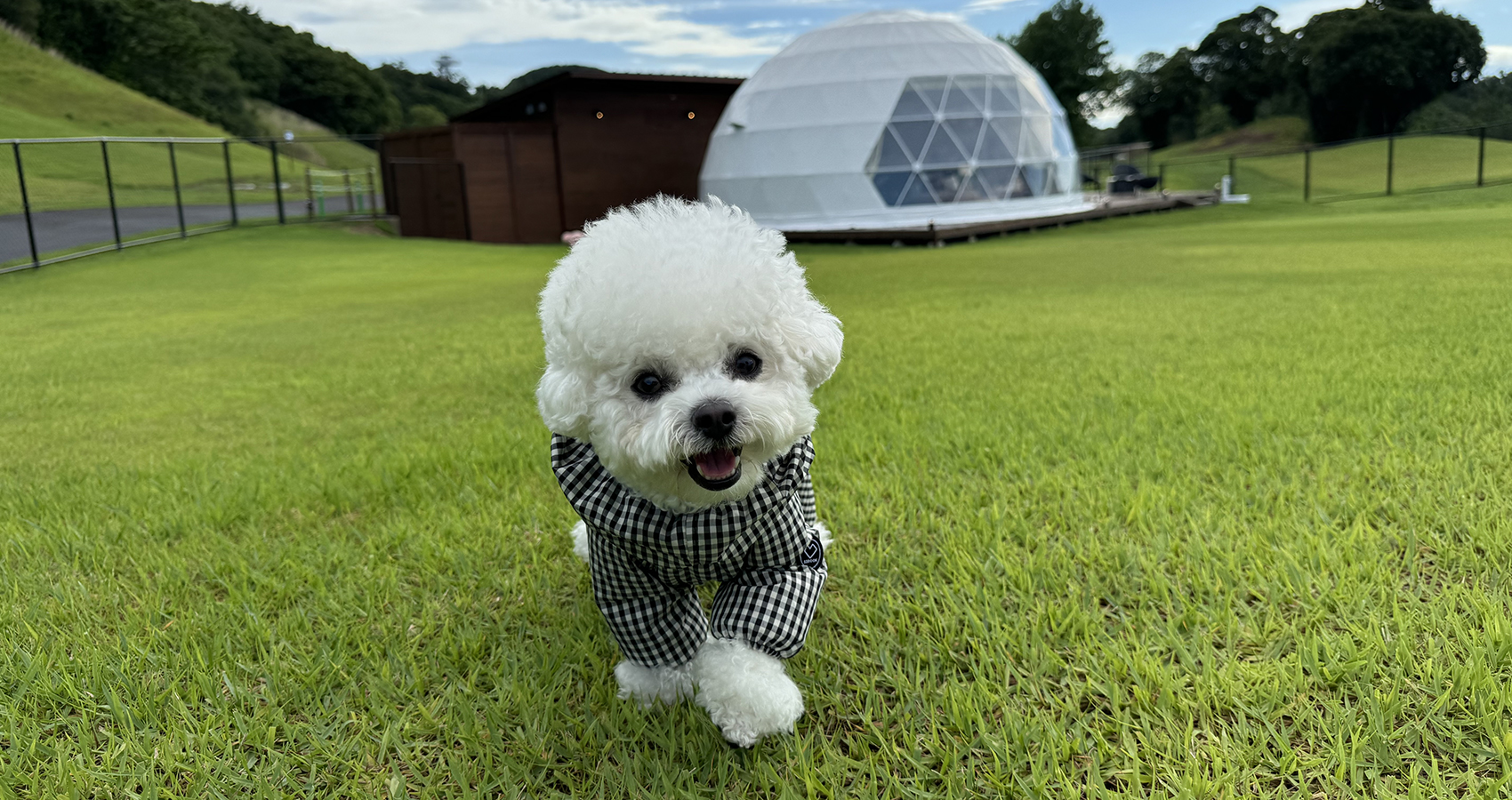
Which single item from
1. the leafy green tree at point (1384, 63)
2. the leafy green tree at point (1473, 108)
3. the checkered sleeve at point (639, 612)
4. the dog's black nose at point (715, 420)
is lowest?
the checkered sleeve at point (639, 612)

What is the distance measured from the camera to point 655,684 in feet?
6.36

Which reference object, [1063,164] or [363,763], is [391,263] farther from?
[1063,164]

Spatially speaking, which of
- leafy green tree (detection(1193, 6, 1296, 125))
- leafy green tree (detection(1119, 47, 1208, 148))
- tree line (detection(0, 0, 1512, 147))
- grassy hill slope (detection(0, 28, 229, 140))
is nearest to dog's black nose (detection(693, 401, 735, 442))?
tree line (detection(0, 0, 1512, 147))

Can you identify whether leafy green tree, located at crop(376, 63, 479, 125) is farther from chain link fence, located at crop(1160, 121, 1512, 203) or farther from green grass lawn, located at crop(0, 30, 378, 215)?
chain link fence, located at crop(1160, 121, 1512, 203)

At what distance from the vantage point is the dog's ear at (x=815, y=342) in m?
1.79

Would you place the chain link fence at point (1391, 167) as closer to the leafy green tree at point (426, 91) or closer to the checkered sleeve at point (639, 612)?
the checkered sleeve at point (639, 612)

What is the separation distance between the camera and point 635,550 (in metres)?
1.87

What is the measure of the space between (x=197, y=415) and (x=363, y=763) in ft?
13.3

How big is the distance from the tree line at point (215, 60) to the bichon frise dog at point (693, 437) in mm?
67068

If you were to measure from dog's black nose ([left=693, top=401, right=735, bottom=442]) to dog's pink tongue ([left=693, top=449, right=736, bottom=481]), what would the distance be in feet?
0.22

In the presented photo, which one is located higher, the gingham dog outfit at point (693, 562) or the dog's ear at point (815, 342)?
the dog's ear at point (815, 342)

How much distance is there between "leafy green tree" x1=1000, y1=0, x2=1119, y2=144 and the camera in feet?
180

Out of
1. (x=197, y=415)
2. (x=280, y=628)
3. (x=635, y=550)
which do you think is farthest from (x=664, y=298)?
(x=197, y=415)

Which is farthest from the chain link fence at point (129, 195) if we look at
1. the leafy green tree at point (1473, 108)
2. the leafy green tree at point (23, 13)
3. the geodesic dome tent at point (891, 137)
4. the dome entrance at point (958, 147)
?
the leafy green tree at point (1473, 108)
